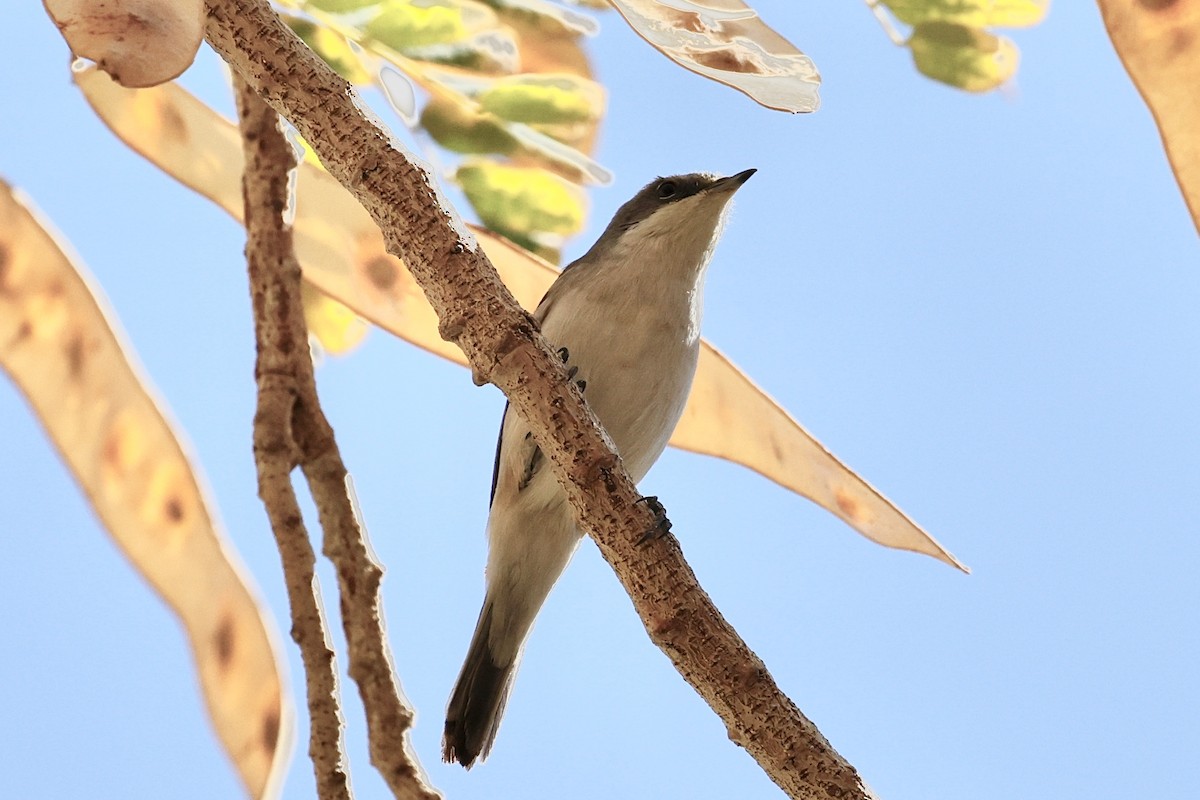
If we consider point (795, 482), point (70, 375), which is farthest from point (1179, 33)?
point (70, 375)

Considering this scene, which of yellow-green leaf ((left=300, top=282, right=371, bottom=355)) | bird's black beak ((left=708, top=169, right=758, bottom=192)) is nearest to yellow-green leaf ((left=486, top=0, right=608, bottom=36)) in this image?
bird's black beak ((left=708, top=169, right=758, bottom=192))

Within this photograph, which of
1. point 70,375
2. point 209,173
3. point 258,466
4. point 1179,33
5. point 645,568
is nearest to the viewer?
point 645,568

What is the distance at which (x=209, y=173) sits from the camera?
7.64 ft

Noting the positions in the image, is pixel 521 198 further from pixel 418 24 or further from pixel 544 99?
pixel 418 24

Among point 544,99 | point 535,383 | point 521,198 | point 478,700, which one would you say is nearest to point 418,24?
point 544,99

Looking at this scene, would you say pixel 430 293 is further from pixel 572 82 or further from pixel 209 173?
pixel 209 173

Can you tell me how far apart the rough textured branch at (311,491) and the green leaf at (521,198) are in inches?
15.0

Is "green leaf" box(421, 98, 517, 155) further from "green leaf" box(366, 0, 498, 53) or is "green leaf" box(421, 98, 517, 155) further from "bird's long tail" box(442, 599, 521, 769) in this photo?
"bird's long tail" box(442, 599, 521, 769)

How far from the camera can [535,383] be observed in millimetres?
1281

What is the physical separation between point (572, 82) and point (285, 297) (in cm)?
71

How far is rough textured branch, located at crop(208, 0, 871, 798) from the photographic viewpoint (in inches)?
46.9

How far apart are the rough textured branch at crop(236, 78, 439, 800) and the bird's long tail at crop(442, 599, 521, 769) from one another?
260 millimetres

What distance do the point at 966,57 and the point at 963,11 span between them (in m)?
0.08

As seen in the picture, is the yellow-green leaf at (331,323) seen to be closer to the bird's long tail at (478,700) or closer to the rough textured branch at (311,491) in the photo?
the rough textured branch at (311,491)
